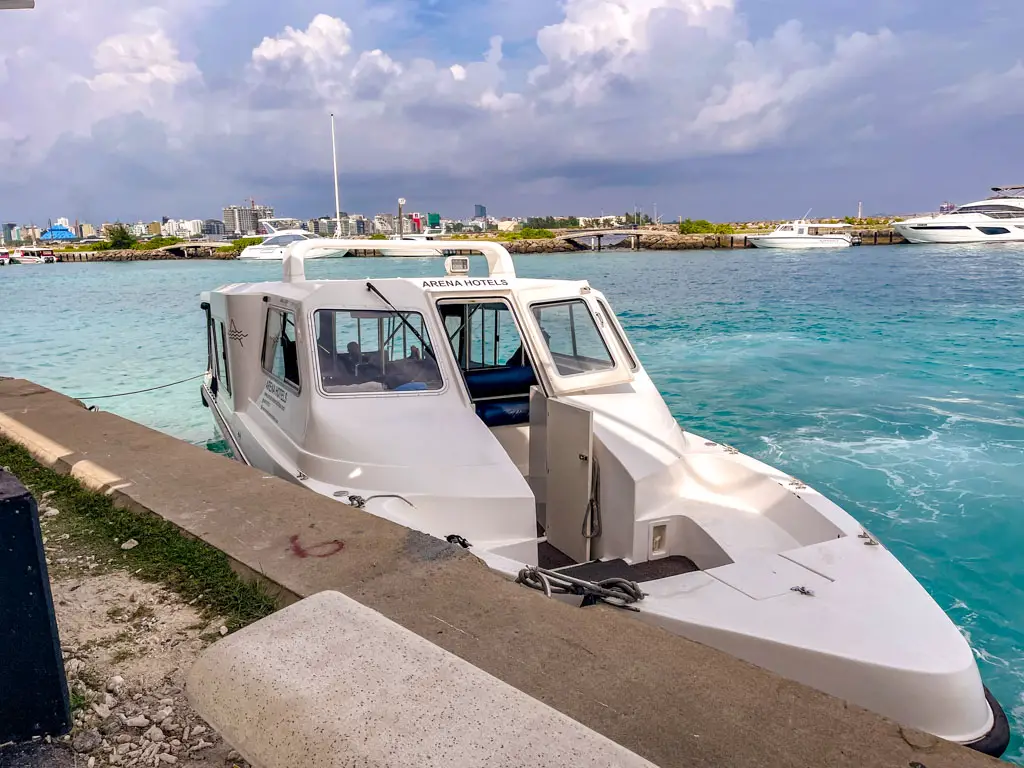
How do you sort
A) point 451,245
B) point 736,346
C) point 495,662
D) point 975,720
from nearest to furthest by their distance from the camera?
point 495,662 < point 975,720 < point 451,245 < point 736,346

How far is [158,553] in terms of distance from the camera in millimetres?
4129

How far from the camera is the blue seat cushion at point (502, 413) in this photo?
6617 millimetres

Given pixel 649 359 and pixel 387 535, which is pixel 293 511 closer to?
pixel 387 535

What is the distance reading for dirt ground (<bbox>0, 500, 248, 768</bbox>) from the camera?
8.12 ft

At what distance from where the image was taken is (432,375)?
6.29 meters

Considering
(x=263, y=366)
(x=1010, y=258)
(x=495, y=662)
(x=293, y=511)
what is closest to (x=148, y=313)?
(x=263, y=366)

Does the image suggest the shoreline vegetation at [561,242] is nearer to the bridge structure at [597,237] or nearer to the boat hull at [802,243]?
the bridge structure at [597,237]

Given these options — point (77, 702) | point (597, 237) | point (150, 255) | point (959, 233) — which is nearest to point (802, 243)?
point (959, 233)

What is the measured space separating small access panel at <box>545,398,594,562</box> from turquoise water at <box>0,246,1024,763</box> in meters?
3.34

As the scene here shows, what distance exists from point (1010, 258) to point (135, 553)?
220 ft

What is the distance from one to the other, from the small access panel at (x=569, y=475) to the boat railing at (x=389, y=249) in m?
1.86

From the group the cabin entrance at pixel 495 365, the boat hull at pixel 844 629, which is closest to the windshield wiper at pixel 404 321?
the cabin entrance at pixel 495 365

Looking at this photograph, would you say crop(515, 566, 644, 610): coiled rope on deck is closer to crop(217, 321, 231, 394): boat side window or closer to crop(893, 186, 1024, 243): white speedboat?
crop(217, 321, 231, 394): boat side window

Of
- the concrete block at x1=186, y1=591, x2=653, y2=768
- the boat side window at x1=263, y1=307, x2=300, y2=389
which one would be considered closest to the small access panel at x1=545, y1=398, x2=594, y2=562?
the boat side window at x1=263, y1=307, x2=300, y2=389
